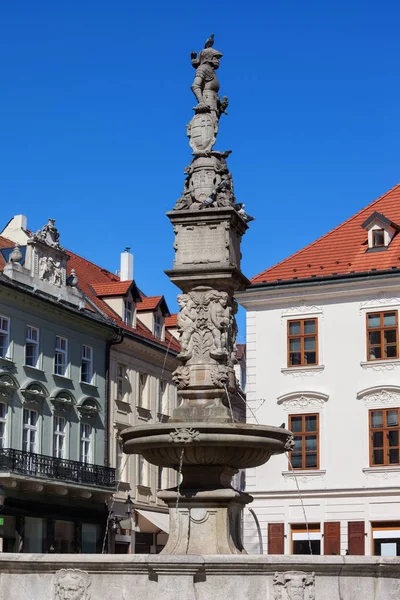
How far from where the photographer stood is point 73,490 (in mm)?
38031

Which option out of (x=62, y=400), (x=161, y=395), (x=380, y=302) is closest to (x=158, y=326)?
(x=161, y=395)

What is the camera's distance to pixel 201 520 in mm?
14516

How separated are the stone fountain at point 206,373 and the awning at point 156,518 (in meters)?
27.6

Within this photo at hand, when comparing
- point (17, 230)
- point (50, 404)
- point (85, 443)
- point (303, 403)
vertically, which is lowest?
point (85, 443)

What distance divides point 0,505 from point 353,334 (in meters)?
11.9

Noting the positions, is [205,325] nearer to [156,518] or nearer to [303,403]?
[303,403]

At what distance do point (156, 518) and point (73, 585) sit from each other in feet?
105

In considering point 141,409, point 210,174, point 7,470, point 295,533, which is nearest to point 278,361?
point 295,533

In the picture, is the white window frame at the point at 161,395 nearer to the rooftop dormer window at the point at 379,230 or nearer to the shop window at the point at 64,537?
the shop window at the point at 64,537

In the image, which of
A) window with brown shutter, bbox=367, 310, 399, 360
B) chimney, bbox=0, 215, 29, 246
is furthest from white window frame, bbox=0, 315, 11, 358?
window with brown shutter, bbox=367, 310, 399, 360

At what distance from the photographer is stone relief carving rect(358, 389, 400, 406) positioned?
3152 cm

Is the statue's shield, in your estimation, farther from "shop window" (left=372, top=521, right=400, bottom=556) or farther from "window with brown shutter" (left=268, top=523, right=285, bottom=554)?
"window with brown shutter" (left=268, top=523, right=285, bottom=554)

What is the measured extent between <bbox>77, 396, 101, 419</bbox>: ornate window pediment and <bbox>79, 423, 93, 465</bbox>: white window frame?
0.34 m

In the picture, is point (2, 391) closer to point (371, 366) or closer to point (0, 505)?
point (0, 505)
